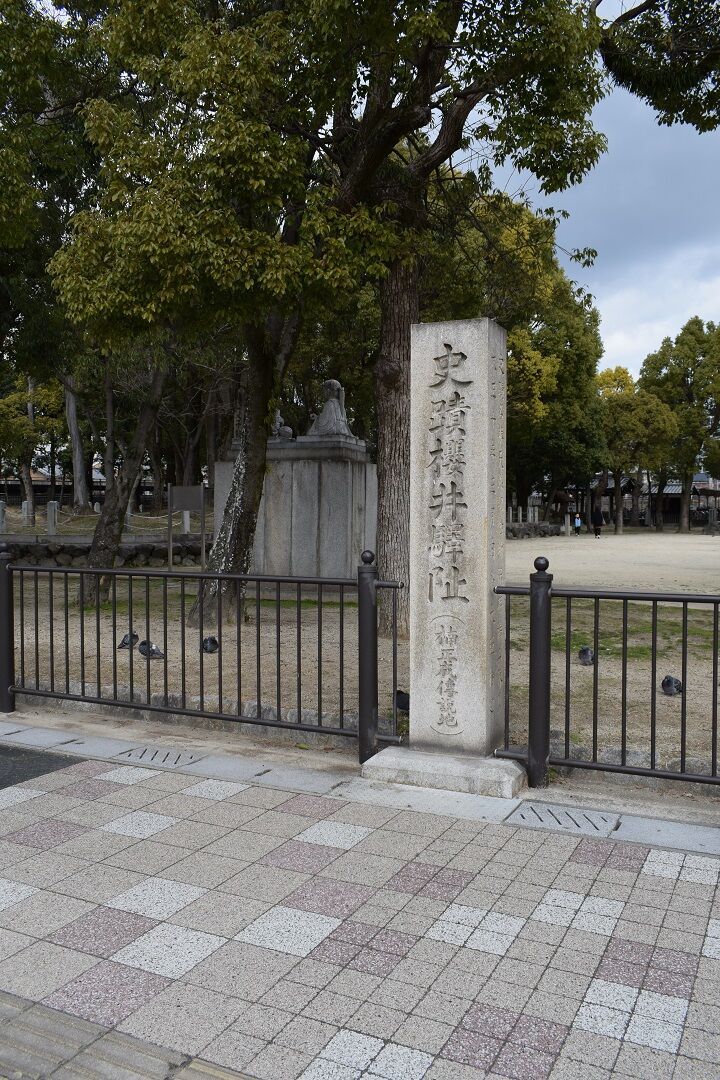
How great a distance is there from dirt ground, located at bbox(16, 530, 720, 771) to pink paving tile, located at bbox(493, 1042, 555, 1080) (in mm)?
2378

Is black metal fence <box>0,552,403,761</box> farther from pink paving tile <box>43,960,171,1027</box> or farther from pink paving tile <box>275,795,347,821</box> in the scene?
pink paving tile <box>43,960,171,1027</box>

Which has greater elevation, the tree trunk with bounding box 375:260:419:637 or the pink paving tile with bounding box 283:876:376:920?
the tree trunk with bounding box 375:260:419:637

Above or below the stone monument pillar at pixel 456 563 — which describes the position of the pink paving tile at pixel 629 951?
below

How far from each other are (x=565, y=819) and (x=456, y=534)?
160 cm

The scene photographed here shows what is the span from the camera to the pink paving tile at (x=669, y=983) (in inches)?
112

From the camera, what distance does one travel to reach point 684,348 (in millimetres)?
47031

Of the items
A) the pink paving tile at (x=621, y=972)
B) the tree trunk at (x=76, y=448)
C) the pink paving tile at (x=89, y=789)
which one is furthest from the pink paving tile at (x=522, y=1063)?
the tree trunk at (x=76, y=448)

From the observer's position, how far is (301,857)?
13.0 feet

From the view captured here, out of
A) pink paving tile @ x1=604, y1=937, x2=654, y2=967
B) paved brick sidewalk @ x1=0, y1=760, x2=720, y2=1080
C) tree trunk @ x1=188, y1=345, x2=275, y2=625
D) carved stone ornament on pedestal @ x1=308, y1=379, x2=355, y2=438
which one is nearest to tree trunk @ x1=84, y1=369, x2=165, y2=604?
tree trunk @ x1=188, y1=345, x2=275, y2=625

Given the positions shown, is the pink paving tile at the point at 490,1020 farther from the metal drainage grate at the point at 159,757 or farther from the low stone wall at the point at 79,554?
the low stone wall at the point at 79,554

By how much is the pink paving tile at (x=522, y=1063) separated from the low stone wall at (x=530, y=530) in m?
34.9

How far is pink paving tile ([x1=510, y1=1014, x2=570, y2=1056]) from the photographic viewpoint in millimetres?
2582

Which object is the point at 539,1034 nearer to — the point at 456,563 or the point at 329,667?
Result: the point at 456,563

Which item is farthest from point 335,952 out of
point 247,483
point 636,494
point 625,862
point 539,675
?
point 636,494
